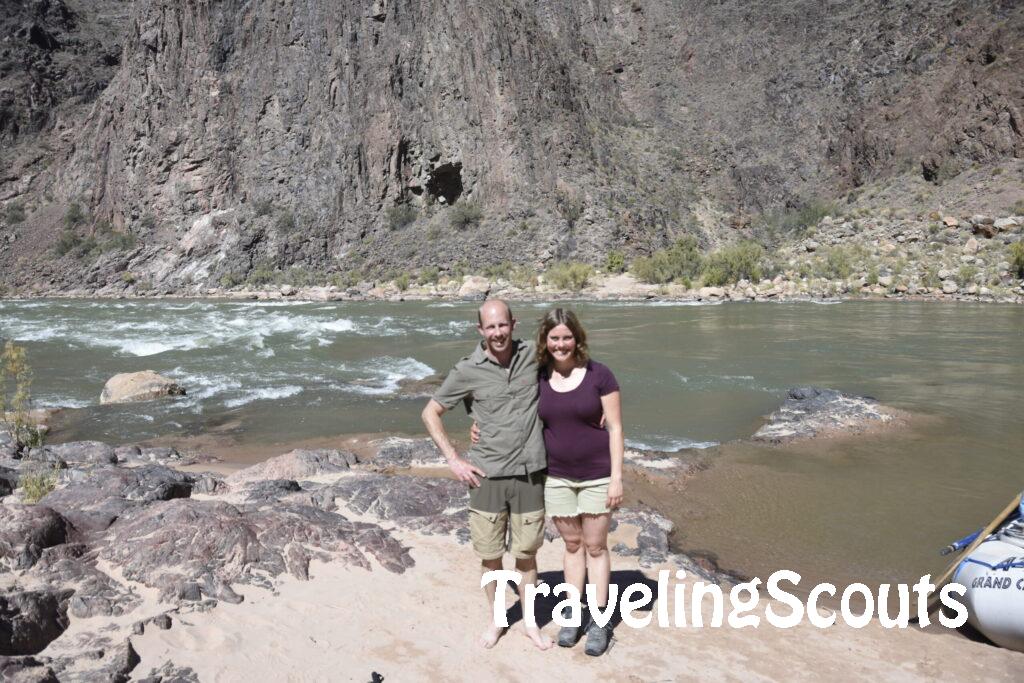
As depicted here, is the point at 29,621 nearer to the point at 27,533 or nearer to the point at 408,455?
the point at 27,533

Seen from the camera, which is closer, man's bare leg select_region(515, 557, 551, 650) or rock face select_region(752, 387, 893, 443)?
man's bare leg select_region(515, 557, 551, 650)

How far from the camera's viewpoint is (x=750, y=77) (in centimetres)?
6034

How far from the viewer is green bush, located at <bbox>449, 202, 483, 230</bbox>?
4794cm

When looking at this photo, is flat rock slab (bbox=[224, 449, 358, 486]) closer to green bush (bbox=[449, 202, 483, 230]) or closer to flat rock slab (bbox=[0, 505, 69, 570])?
flat rock slab (bbox=[0, 505, 69, 570])

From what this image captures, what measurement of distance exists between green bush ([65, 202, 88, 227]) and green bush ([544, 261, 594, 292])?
43276 mm

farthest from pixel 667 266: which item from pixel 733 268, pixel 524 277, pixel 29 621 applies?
pixel 29 621

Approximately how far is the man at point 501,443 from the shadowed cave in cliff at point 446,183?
160 ft

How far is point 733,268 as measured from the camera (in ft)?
119

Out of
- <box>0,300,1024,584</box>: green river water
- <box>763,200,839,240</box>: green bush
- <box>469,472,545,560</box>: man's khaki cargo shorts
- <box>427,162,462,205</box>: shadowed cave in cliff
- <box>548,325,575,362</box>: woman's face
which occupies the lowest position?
<box>0,300,1024,584</box>: green river water

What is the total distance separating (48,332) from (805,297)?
2954cm

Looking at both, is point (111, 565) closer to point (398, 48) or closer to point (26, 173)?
point (398, 48)

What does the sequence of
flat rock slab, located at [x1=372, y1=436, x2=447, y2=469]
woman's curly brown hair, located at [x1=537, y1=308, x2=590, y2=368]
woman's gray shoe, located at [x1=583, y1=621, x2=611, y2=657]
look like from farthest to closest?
flat rock slab, located at [x1=372, y1=436, x2=447, y2=469] < woman's gray shoe, located at [x1=583, y1=621, x2=611, y2=657] < woman's curly brown hair, located at [x1=537, y1=308, x2=590, y2=368]

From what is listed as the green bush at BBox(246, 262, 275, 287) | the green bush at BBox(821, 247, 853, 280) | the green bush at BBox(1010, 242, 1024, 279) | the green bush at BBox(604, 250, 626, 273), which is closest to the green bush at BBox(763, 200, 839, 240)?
the green bush at BBox(821, 247, 853, 280)

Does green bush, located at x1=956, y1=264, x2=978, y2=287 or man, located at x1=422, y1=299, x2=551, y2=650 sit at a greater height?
green bush, located at x1=956, y1=264, x2=978, y2=287
